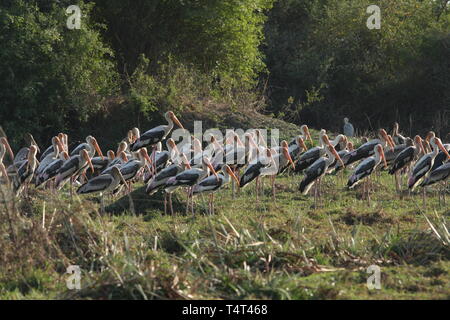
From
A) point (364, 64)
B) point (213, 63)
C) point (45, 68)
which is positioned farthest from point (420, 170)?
point (364, 64)

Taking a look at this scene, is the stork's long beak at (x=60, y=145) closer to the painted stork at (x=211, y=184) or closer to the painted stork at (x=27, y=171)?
the painted stork at (x=27, y=171)

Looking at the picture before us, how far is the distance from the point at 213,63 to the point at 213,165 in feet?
29.9

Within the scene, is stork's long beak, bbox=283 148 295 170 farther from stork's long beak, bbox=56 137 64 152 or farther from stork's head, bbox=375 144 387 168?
stork's long beak, bbox=56 137 64 152

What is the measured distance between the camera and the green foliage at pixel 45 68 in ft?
65.8

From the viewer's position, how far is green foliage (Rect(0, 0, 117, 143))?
20062 millimetres

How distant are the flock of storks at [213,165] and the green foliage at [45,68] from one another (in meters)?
2.74

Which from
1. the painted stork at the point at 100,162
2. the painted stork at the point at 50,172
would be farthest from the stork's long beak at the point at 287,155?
the painted stork at the point at 50,172

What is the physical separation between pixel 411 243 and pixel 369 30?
2019 cm

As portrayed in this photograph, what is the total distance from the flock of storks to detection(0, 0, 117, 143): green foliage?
2740 mm

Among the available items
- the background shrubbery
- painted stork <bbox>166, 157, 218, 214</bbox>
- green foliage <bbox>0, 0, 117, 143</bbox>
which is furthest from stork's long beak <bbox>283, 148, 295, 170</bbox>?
green foliage <bbox>0, 0, 117, 143</bbox>
